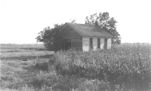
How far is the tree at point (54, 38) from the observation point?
32875 millimetres

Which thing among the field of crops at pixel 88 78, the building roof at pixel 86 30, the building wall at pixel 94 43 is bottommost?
the field of crops at pixel 88 78

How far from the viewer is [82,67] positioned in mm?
16734

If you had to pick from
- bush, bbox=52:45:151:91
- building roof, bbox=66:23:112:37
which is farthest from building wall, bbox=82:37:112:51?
bush, bbox=52:45:151:91

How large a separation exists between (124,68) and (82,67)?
3.21 metres

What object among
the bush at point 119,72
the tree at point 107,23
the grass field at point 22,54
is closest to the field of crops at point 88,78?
the bush at point 119,72

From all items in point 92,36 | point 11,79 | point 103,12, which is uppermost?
point 103,12

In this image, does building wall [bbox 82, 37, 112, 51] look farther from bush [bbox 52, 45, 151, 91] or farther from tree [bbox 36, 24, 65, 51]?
bush [bbox 52, 45, 151, 91]

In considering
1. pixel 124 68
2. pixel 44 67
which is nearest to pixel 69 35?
pixel 44 67

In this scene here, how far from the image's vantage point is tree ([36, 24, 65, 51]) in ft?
108

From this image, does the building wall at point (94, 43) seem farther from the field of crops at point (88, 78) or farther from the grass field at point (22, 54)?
the field of crops at point (88, 78)

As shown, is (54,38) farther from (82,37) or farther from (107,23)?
(107,23)

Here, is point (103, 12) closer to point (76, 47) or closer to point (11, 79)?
point (76, 47)

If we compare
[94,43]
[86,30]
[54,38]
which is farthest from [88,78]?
[86,30]

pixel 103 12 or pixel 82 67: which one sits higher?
pixel 103 12
